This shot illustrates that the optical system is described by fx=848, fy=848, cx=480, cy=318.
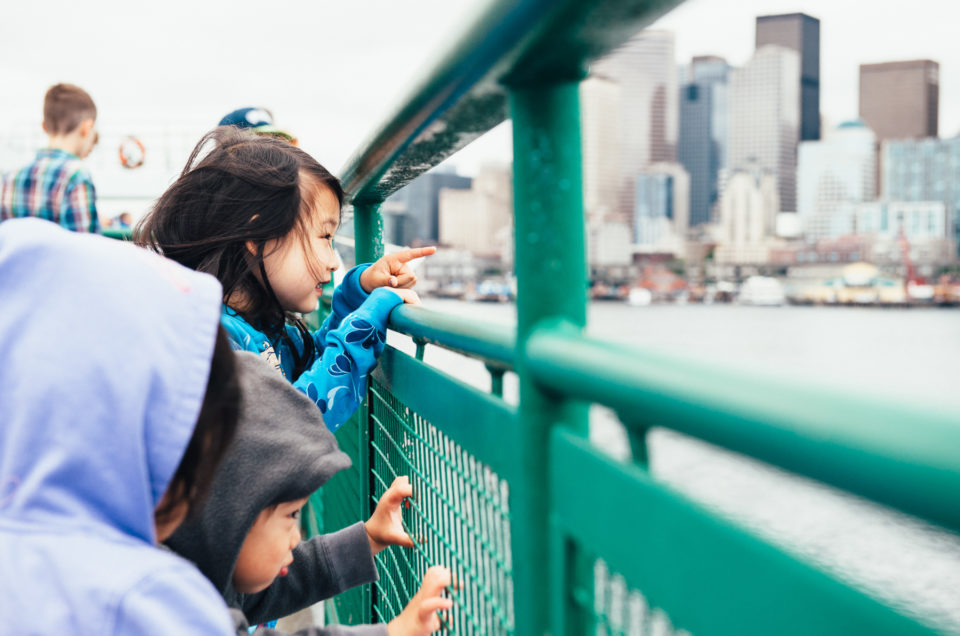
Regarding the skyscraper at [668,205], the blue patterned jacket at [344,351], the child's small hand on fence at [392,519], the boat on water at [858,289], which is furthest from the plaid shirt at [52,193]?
the boat on water at [858,289]

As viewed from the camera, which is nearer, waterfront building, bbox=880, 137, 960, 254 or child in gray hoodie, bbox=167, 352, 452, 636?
child in gray hoodie, bbox=167, 352, 452, 636

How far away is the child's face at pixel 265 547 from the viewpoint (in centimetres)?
99

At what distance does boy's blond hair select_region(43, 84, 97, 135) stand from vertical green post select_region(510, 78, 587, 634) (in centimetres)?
354

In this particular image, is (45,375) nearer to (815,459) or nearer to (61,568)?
(61,568)

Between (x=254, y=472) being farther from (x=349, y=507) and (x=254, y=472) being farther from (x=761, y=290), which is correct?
(x=761, y=290)

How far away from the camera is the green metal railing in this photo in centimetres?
36

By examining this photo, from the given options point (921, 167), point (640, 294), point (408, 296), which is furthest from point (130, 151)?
point (921, 167)

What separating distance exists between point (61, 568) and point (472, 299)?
6.78 feet

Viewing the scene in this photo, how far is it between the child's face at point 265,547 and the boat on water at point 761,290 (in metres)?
44.6

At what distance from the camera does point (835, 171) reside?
40219 millimetres

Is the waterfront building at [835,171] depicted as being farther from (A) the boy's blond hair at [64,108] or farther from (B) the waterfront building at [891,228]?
(A) the boy's blond hair at [64,108]

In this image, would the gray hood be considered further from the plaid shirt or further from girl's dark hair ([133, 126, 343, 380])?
the plaid shirt

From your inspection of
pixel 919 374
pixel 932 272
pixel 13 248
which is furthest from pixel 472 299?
pixel 932 272

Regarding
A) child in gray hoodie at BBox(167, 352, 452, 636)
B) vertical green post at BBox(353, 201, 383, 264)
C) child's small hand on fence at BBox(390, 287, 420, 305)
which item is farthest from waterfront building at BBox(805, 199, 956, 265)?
child in gray hoodie at BBox(167, 352, 452, 636)
